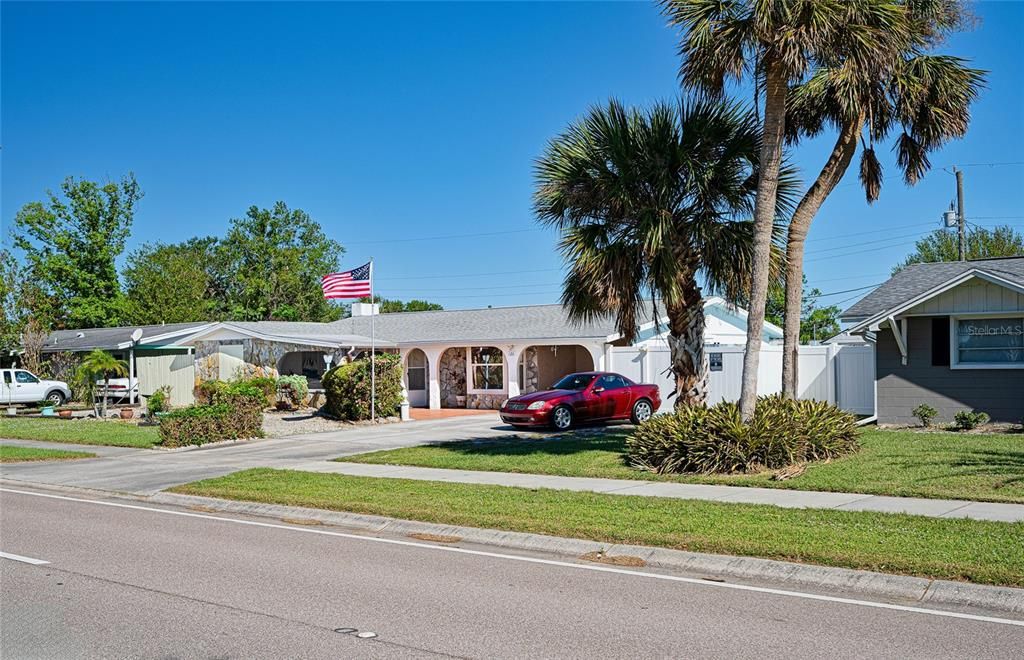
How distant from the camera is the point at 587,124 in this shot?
56.2ft

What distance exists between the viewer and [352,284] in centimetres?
2805

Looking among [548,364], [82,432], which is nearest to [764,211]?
[548,364]

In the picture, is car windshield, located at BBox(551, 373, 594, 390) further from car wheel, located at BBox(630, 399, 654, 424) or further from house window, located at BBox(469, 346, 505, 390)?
house window, located at BBox(469, 346, 505, 390)

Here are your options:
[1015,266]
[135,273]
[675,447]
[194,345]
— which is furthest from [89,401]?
[1015,266]

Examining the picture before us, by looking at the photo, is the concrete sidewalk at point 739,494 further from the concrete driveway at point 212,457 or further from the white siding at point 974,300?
the white siding at point 974,300

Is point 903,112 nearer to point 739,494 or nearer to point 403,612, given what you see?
point 739,494

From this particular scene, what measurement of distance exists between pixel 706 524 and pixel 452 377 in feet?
83.8

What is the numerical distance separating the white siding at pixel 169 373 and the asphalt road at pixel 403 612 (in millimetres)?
25582

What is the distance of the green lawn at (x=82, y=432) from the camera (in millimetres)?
23484

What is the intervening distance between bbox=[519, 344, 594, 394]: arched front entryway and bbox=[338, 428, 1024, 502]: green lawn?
11.8 metres

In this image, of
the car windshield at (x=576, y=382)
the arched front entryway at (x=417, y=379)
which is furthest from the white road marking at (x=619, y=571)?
the arched front entryway at (x=417, y=379)

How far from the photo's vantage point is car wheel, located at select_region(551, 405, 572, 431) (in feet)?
78.6

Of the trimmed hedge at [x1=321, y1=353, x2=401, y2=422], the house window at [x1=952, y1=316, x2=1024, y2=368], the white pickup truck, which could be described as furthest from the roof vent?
the house window at [x1=952, y1=316, x2=1024, y2=368]

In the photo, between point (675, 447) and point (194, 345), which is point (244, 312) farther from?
point (675, 447)
